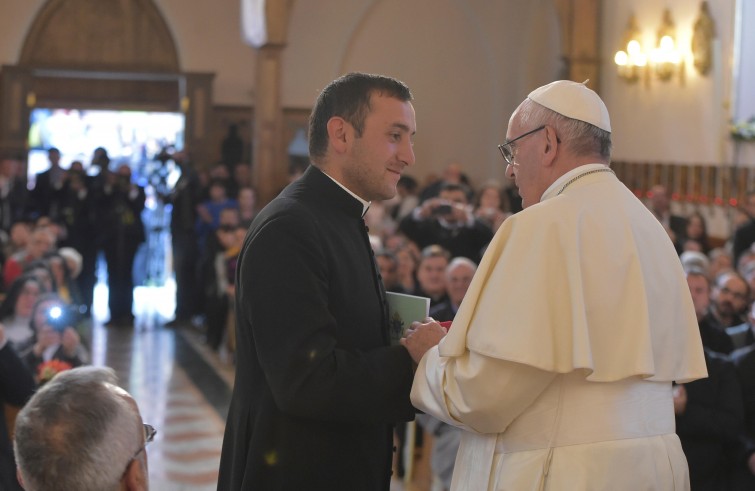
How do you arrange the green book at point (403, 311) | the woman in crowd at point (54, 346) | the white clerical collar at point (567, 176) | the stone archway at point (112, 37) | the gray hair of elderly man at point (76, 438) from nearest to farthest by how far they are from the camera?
1. the gray hair of elderly man at point (76, 438)
2. the white clerical collar at point (567, 176)
3. the green book at point (403, 311)
4. the woman in crowd at point (54, 346)
5. the stone archway at point (112, 37)

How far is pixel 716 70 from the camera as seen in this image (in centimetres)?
1230

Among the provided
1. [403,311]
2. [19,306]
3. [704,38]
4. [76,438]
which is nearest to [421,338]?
[403,311]

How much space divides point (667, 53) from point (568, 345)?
11135 millimetres

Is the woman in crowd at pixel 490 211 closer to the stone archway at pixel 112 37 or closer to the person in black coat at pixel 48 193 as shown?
the person in black coat at pixel 48 193

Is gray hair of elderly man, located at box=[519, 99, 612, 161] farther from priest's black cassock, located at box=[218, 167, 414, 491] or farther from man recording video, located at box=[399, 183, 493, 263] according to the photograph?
man recording video, located at box=[399, 183, 493, 263]

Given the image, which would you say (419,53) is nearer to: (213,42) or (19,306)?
(213,42)

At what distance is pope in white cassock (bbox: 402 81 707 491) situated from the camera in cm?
270

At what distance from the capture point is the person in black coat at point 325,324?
2725mm

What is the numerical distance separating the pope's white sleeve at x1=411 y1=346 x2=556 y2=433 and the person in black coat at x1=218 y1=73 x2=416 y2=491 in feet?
0.49

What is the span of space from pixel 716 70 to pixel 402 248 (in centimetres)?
520

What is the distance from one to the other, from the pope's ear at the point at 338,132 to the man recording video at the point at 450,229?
21.3ft

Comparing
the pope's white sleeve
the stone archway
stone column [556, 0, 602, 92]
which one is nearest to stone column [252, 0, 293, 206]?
stone column [556, 0, 602, 92]

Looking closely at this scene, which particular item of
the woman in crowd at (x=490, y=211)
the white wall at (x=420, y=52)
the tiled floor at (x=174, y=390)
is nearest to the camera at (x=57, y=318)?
the tiled floor at (x=174, y=390)

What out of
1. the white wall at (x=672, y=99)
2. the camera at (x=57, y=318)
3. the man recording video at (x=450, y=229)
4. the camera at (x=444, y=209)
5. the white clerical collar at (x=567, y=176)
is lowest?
the camera at (x=57, y=318)
